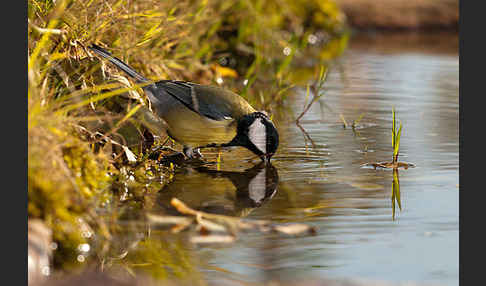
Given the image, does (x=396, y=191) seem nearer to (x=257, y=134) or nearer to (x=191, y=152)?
(x=257, y=134)

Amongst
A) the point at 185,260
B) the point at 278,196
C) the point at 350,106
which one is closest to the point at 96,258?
the point at 185,260

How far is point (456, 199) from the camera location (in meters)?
3.55

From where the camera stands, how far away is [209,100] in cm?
426

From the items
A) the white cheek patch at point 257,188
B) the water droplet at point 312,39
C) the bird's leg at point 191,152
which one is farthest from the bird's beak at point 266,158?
the water droplet at point 312,39

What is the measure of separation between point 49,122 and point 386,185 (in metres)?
1.75

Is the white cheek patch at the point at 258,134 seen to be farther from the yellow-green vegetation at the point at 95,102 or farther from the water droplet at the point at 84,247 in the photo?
the water droplet at the point at 84,247

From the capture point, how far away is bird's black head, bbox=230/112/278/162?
13.6 ft

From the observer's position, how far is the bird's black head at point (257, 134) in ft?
13.6

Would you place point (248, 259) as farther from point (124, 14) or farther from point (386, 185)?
point (124, 14)

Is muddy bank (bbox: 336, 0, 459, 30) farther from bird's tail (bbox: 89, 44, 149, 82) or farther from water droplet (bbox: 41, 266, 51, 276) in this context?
water droplet (bbox: 41, 266, 51, 276)

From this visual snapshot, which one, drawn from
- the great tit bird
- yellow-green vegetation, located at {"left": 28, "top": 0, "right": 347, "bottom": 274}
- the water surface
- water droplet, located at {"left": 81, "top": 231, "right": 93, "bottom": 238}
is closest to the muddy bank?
yellow-green vegetation, located at {"left": 28, "top": 0, "right": 347, "bottom": 274}

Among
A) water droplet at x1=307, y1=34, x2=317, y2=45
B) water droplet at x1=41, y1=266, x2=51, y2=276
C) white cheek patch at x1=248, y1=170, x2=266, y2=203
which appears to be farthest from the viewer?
water droplet at x1=307, y1=34, x2=317, y2=45

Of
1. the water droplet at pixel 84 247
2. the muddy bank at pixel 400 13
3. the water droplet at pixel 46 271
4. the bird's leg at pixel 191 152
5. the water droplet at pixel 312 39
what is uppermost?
the muddy bank at pixel 400 13

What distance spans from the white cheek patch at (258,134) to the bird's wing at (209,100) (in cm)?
10
